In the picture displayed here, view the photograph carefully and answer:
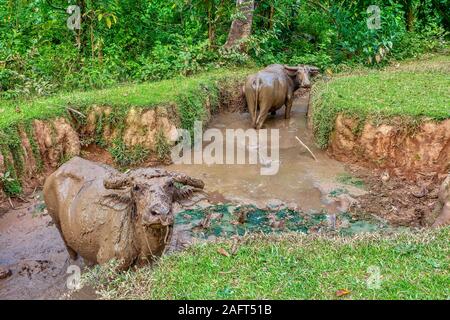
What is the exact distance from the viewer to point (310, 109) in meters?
8.80

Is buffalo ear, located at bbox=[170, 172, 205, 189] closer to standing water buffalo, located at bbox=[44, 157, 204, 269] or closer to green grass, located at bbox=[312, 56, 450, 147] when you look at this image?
standing water buffalo, located at bbox=[44, 157, 204, 269]

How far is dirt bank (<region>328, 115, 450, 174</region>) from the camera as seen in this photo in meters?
6.56

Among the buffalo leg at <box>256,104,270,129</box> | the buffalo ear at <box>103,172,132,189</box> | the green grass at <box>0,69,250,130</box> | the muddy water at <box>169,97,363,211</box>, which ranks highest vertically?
the buffalo ear at <box>103,172,132,189</box>

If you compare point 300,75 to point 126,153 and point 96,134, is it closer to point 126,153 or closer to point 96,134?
point 126,153

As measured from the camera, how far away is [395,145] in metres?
6.88

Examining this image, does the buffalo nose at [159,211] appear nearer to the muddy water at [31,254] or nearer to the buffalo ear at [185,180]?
the buffalo ear at [185,180]

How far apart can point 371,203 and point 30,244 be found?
159 inches

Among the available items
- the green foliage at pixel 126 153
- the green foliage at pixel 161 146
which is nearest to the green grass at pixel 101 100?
the green foliage at pixel 161 146

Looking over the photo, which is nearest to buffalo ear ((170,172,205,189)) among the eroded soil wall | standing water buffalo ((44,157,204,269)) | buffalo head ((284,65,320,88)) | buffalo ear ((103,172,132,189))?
standing water buffalo ((44,157,204,269))

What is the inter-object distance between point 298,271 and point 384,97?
4785 mm

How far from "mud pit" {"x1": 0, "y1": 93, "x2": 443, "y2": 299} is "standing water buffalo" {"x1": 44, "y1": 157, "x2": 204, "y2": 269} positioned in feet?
1.86

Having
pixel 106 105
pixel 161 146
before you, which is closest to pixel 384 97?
pixel 161 146
